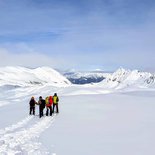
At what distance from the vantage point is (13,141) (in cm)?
1496

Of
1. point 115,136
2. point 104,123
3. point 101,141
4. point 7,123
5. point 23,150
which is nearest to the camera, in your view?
point 23,150

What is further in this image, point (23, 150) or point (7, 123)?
point (7, 123)

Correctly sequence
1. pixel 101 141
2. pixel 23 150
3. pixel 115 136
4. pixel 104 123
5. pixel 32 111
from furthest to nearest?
1. pixel 32 111
2. pixel 104 123
3. pixel 115 136
4. pixel 101 141
5. pixel 23 150

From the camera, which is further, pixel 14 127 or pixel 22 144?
pixel 14 127

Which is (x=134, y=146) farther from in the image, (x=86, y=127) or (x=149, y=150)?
(x=86, y=127)

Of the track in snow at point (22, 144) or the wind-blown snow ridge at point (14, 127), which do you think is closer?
the track in snow at point (22, 144)

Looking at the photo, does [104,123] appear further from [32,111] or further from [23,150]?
[32,111]

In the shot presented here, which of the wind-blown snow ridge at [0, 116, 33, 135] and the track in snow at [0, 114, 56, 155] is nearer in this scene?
the track in snow at [0, 114, 56, 155]

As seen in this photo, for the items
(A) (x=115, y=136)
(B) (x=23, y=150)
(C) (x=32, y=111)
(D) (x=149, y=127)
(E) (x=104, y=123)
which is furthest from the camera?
(C) (x=32, y=111)

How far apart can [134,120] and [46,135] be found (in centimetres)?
634

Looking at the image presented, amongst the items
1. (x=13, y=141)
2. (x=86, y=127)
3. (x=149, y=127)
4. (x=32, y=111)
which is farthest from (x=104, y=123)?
(x=32, y=111)

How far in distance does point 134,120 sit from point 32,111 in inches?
475

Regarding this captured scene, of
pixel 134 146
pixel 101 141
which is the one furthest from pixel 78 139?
pixel 134 146

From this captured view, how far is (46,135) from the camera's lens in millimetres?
16234
